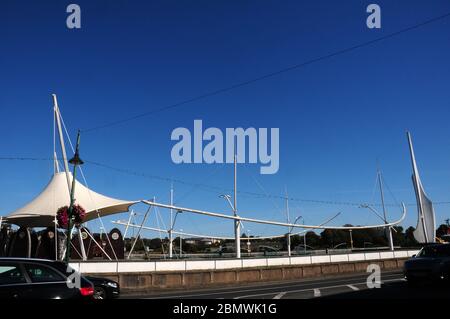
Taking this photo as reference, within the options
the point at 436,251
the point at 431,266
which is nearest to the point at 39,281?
the point at 431,266

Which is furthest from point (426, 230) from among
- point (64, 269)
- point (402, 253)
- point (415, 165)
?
point (64, 269)

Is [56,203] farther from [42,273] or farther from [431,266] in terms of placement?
[42,273]

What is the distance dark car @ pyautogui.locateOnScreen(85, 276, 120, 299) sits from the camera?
15885 millimetres

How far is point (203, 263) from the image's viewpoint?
29.3 m

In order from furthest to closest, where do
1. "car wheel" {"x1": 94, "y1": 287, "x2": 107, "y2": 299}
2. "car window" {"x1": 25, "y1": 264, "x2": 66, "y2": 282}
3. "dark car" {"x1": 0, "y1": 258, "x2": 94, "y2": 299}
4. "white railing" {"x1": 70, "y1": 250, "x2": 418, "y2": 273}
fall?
"white railing" {"x1": 70, "y1": 250, "x2": 418, "y2": 273} < "car wheel" {"x1": 94, "y1": 287, "x2": 107, "y2": 299} < "car window" {"x1": 25, "y1": 264, "x2": 66, "y2": 282} < "dark car" {"x1": 0, "y1": 258, "x2": 94, "y2": 299}

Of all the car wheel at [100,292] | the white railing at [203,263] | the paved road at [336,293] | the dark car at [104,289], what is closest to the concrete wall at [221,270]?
the white railing at [203,263]

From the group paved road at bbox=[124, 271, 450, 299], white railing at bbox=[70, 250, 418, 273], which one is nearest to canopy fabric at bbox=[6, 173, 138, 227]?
white railing at bbox=[70, 250, 418, 273]

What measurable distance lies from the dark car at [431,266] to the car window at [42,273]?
42.0 ft

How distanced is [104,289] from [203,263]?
13.6 meters

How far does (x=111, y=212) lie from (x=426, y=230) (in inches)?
1909

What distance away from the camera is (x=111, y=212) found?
53031mm

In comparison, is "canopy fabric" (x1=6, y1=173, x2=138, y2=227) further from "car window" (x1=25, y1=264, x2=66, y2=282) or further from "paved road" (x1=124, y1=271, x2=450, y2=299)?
"car window" (x1=25, y1=264, x2=66, y2=282)

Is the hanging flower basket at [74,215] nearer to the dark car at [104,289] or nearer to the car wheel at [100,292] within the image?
the dark car at [104,289]
